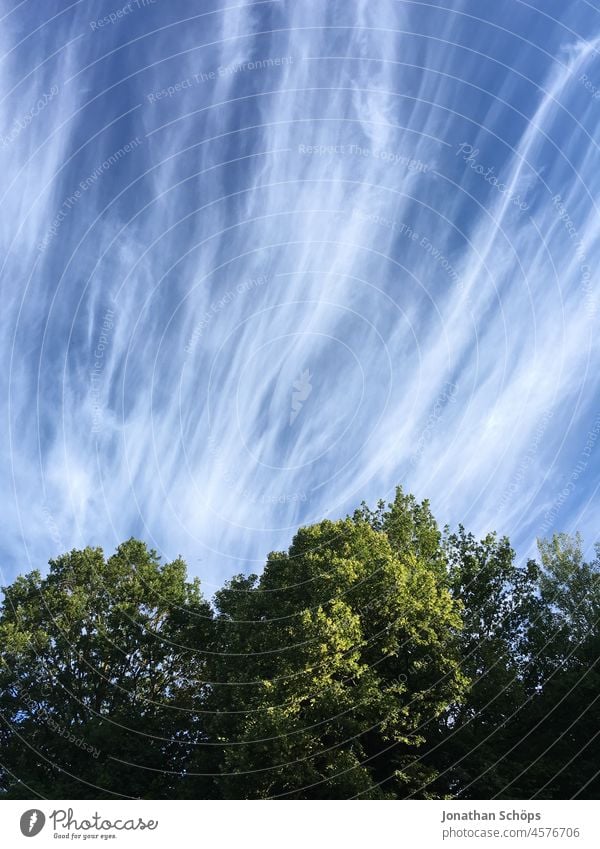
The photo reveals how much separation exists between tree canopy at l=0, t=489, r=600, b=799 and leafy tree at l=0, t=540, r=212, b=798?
0.14 meters

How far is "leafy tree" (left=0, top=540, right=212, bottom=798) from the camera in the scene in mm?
41500

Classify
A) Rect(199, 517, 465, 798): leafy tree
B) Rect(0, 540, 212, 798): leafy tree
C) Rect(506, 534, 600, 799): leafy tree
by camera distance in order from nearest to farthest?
Rect(199, 517, 465, 798): leafy tree, Rect(506, 534, 600, 799): leafy tree, Rect(0, 540, 212, 798): leafy tree

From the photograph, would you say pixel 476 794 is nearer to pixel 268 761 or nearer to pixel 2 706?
pixel 268 761

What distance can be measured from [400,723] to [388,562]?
9142mm

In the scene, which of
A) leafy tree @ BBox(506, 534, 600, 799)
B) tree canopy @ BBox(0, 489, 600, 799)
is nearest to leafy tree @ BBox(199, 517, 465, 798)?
tree canopy @ BBox(0, 489, 600, 799)

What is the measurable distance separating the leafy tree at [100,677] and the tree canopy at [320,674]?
139 mm

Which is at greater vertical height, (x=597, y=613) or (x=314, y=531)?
(x=314, y=531)

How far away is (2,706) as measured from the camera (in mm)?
45875

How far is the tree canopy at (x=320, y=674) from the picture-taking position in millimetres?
33688

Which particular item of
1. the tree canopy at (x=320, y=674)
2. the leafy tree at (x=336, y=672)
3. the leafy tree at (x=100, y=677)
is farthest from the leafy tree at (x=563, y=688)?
the leafy tree at (x=100, y=677)

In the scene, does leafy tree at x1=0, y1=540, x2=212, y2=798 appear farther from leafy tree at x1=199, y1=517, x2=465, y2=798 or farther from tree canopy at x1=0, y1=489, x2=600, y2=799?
leafy tree at x1=199, y1=517, x2=465, y2=798

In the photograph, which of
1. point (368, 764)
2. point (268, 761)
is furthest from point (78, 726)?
point (368, 764)
